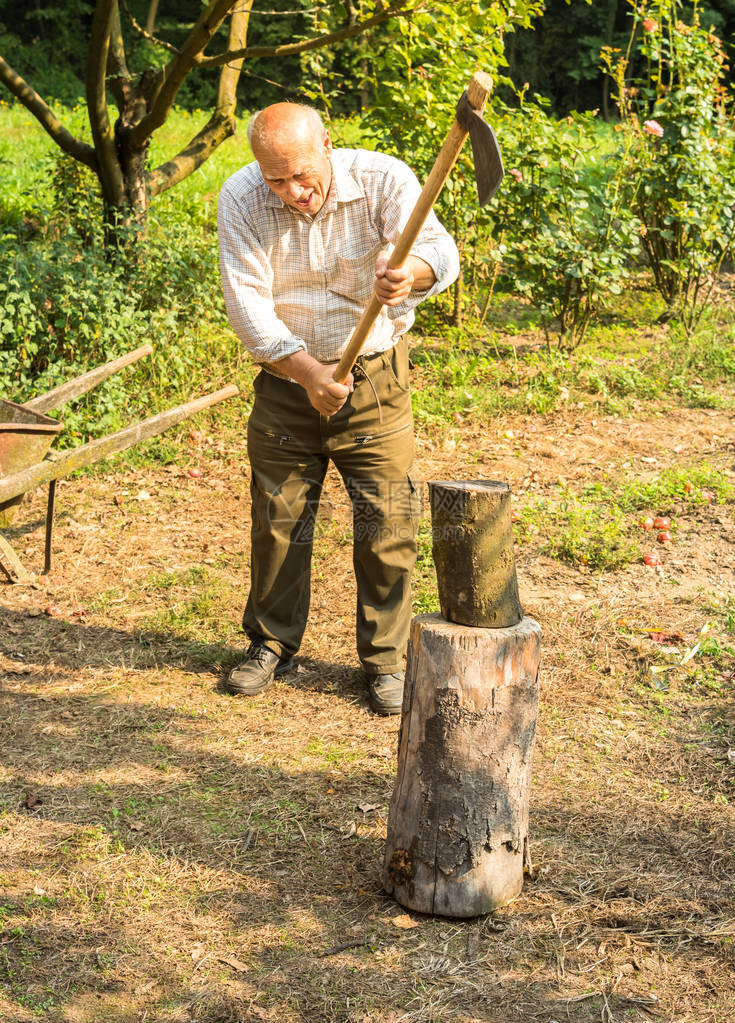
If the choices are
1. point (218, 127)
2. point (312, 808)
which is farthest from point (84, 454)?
point (218, 127)

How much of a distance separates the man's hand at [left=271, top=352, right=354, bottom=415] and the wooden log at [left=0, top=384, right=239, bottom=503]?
1.30 metres

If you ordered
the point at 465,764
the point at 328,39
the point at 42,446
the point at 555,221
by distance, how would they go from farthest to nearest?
the point at 555,221 → the point at 328,39 → the point at 42,446 → the point at 465,764

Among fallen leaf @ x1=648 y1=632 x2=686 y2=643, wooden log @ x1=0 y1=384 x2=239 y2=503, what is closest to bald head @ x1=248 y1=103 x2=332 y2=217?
wooden log @ x1=0 y1=384 x2=239 y2=503

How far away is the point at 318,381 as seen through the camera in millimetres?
3270

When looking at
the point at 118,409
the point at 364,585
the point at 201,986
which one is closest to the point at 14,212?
the point at 118,409

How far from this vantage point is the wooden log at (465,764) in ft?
8.74

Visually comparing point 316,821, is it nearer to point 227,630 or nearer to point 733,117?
point 227,630

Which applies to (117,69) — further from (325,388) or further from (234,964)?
(234,964)

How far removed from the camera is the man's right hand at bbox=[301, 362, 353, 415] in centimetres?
325

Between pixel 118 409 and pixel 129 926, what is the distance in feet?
13.3

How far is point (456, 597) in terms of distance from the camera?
2.76 meters

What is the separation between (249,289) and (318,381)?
1.42ft

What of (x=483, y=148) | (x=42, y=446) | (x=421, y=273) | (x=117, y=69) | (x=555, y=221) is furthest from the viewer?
(x=555, y=221)

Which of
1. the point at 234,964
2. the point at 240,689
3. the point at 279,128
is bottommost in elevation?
the point at 234,964
